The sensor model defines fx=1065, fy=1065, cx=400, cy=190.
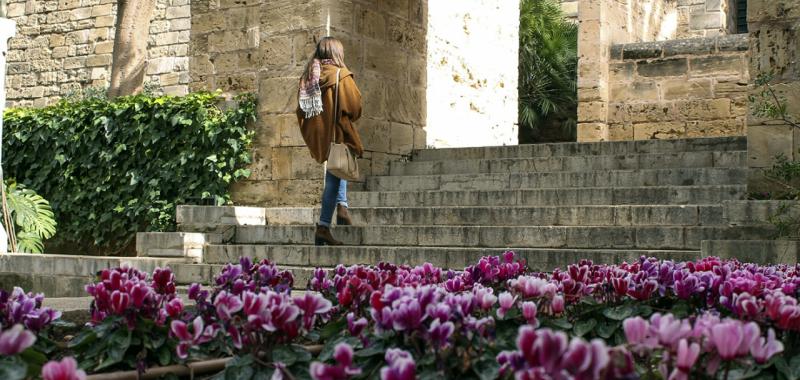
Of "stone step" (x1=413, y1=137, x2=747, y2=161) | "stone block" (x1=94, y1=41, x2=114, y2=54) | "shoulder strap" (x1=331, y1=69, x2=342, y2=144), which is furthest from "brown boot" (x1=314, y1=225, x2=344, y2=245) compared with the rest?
"stone block" (x1=94, y1=41, x2=114, y2=54)

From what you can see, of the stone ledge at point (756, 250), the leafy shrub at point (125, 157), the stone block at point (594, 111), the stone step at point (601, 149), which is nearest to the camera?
the stone ledge at point (756, 250)

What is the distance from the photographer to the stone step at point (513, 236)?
22.8ft

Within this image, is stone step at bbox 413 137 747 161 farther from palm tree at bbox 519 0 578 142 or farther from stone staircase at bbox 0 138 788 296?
palm tree at bbox 519 0 578 142

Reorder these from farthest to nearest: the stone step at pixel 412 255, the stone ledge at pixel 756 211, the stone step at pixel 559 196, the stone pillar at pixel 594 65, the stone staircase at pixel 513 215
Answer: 1. the stone pillar at pixel 594 65
2. the stone step at pixel 559 196
3. the stone staircase at pixel 513 215
4. the stone step at pixel 412 255
5. the stone ledge at pixel 756 211

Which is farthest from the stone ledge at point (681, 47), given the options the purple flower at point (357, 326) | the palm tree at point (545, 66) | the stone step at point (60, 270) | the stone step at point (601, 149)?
the purple flower at point (357, 326)

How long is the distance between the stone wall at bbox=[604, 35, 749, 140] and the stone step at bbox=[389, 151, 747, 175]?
374 centimetres

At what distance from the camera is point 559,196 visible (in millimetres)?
8398

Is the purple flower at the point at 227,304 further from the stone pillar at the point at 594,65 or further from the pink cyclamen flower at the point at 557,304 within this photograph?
the stone pillar at the point at 594,65

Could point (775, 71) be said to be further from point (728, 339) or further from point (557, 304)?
point (728, 339)

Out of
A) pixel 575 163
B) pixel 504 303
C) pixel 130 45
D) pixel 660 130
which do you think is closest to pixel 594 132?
pixel 660 130

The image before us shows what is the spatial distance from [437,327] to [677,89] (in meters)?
11.0

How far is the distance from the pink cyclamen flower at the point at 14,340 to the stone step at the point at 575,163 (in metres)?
7.08

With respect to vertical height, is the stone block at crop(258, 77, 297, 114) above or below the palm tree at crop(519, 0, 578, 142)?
below

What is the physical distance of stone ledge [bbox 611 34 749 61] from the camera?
41.0ft
